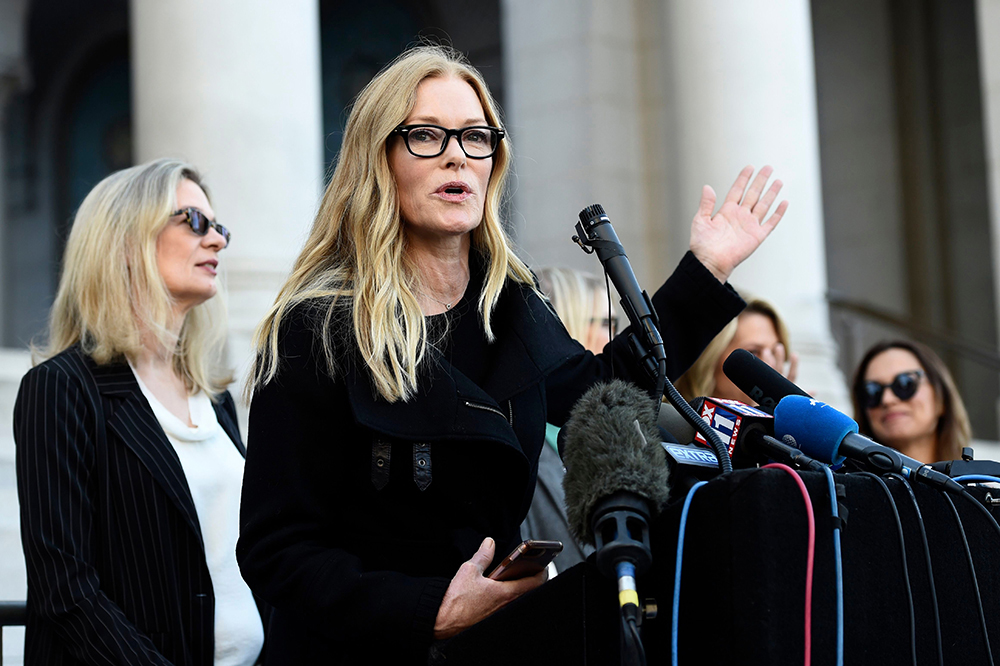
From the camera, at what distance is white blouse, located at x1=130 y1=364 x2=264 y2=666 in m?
3.26

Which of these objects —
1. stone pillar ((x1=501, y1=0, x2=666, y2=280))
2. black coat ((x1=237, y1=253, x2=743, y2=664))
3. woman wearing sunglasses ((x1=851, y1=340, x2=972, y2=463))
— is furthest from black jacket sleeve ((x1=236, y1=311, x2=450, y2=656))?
stone pillar ((x1=501, y1=0, x2=666, y2=280))

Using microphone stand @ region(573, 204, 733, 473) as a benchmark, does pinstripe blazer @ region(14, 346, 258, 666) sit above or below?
below

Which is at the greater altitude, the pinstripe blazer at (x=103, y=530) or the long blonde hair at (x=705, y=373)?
the long blonde hair at (x=705, y=373)

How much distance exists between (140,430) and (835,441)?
2.10 meters

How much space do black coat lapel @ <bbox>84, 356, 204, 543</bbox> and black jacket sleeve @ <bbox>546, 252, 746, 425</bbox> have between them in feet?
3.87

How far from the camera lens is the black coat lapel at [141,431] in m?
3.23

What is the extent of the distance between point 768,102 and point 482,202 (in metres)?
5.66

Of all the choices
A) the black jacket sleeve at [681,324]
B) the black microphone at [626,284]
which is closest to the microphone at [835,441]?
the black microphone at [626,284]

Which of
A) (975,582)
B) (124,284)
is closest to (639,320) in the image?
(975,582)

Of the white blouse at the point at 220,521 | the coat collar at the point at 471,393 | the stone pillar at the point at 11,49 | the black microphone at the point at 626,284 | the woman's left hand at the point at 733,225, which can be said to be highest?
the stone pillar at the point at 11,49

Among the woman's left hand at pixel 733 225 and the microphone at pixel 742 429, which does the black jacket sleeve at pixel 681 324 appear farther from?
the microphone at pixel 742 429

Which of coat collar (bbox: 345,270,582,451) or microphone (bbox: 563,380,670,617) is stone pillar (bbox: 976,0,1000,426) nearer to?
coat collar (bbox: 345,270,582,451)

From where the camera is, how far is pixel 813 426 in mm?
1955

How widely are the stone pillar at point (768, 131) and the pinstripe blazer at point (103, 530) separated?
4989 millimetres
